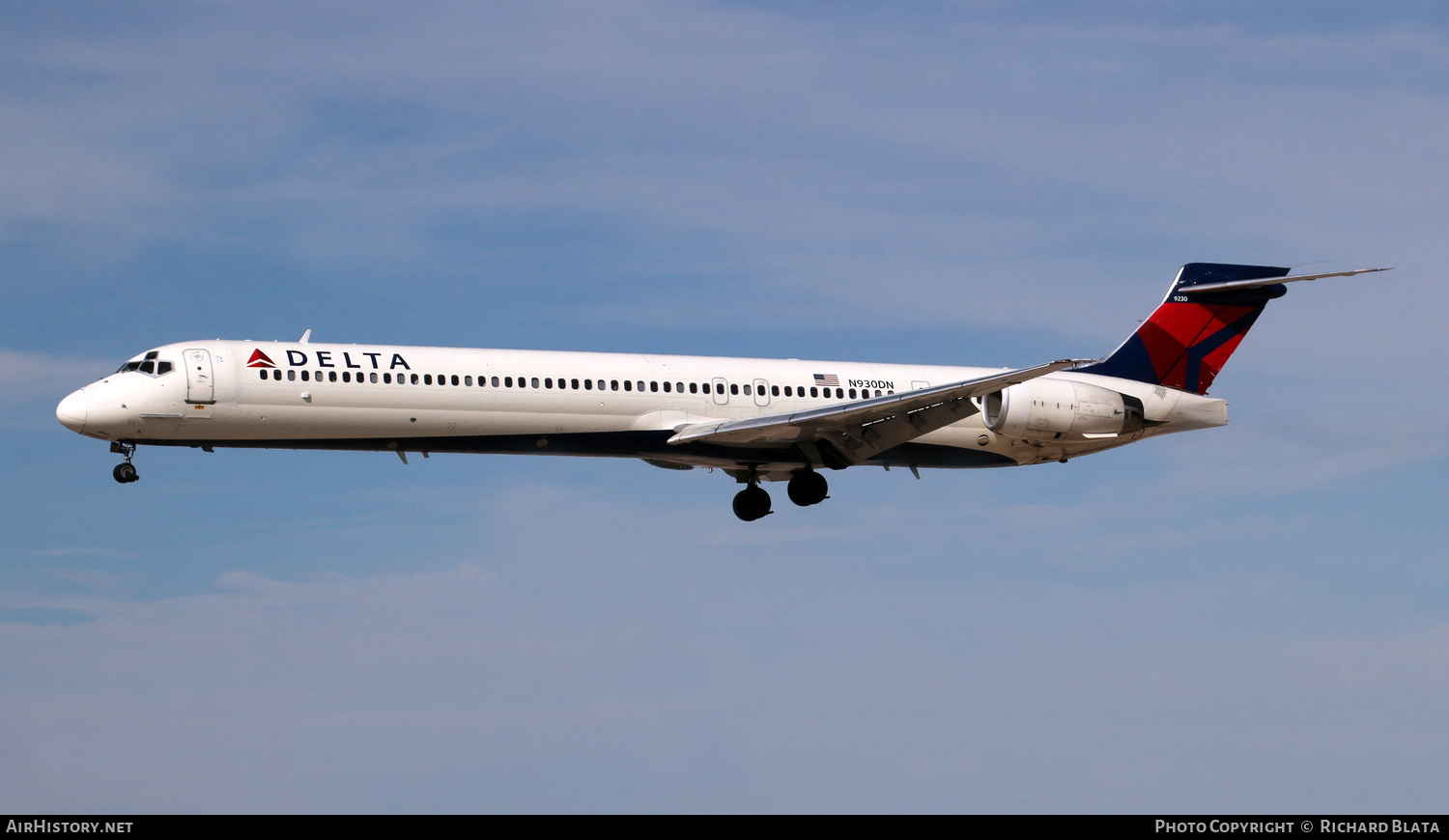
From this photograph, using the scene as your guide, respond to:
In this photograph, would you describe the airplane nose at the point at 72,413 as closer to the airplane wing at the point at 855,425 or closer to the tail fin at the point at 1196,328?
the airplane wing at the point at 855,425

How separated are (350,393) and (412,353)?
1690 millimetres

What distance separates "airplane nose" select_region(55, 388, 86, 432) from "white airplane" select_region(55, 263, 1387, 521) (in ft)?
0.13

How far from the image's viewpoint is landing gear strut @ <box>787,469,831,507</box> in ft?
129

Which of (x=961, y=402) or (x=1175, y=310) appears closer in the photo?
(x=961, y=402)

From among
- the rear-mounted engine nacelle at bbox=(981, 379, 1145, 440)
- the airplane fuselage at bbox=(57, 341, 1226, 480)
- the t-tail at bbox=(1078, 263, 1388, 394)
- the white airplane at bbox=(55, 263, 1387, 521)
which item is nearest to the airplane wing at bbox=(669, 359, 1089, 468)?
the white airplane at bbox=(55, 263, 1387, 521)

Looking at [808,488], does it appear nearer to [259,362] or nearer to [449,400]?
[449,400]

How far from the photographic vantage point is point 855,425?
37.5 metres

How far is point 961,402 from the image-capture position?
36.6 meters

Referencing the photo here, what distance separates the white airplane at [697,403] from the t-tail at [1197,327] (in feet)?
0.14

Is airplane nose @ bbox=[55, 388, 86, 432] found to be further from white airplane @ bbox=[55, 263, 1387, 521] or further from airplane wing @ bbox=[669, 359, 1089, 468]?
airplane wing @ bbox=[669, 359, 1089, 468]
